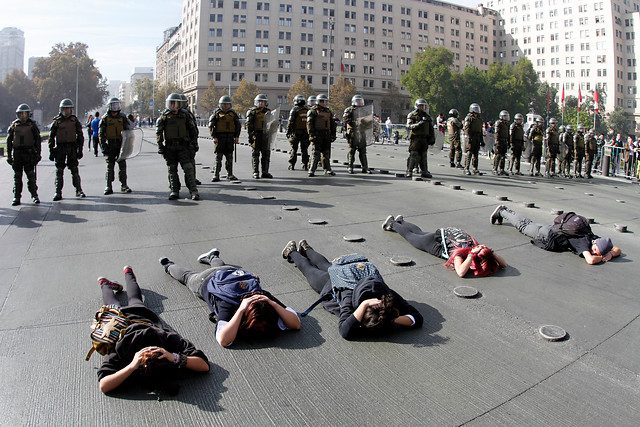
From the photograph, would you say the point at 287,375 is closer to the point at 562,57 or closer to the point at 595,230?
the point at 595,230

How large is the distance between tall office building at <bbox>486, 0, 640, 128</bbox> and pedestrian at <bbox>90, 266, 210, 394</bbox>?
132248mm

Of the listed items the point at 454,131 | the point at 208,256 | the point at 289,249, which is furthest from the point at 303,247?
the point at 454,131

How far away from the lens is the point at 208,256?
236 inches

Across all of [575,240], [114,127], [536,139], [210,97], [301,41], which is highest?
[301,41]

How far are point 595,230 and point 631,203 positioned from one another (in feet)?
19.3

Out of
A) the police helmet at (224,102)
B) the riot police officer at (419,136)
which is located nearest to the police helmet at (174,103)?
the police helmet at (224,102)

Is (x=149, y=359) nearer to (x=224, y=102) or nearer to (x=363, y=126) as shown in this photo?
(x=224, y=102)

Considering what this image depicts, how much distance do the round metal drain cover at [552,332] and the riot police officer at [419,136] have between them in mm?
10114

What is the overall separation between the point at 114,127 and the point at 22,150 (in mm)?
2005

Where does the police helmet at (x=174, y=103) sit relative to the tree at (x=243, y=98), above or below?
below

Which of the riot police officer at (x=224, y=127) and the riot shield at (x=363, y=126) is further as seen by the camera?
the riot shield at (x=363, y=126)

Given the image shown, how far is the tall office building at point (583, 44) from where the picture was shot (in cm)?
11769

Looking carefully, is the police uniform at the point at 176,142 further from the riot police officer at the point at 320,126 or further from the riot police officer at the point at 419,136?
the riot police officer at the point at 419,136

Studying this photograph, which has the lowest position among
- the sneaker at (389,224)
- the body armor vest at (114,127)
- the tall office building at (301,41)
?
the sneaker at (389,224)
